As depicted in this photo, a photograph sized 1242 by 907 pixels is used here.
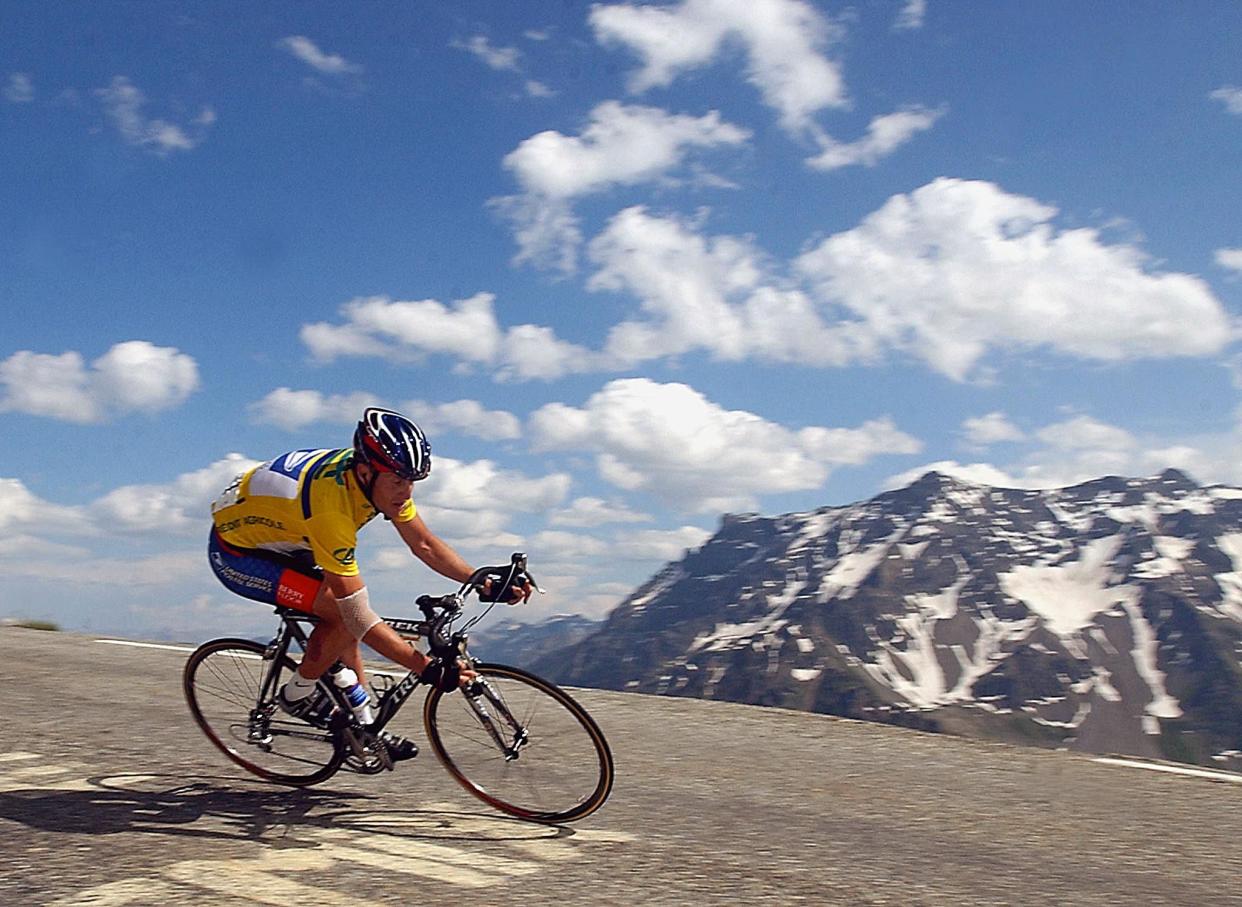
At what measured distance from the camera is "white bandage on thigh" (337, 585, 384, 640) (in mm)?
4926

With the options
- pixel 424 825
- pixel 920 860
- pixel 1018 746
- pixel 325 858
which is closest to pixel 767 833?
pixel 920 860

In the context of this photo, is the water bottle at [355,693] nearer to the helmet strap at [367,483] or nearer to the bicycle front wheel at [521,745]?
the bicycle front wheel at [521,745]

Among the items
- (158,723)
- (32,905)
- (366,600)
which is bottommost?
(32,905)

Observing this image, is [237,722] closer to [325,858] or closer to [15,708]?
[325,858]

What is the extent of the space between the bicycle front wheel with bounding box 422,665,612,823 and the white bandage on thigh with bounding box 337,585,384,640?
569 mm

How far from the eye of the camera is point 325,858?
4398 millimetres

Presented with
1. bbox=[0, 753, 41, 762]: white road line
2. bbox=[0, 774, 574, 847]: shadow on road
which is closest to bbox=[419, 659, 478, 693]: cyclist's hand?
bbox=[0, 774, 574, 847]: shadow on road

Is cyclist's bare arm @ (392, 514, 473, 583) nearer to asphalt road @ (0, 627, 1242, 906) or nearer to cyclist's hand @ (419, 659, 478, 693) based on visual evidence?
cyclist's hand @ (419, 659, 478, 693)

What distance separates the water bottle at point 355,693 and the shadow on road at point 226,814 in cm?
40

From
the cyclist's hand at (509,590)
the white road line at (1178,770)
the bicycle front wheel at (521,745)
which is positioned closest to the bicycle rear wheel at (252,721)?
the bicycle front wheel at (521,745)

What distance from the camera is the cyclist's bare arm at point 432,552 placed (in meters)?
5.43

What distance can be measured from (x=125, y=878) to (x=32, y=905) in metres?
0.36

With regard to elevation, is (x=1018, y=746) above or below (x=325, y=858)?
above

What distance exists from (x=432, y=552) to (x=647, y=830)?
1617 mm
